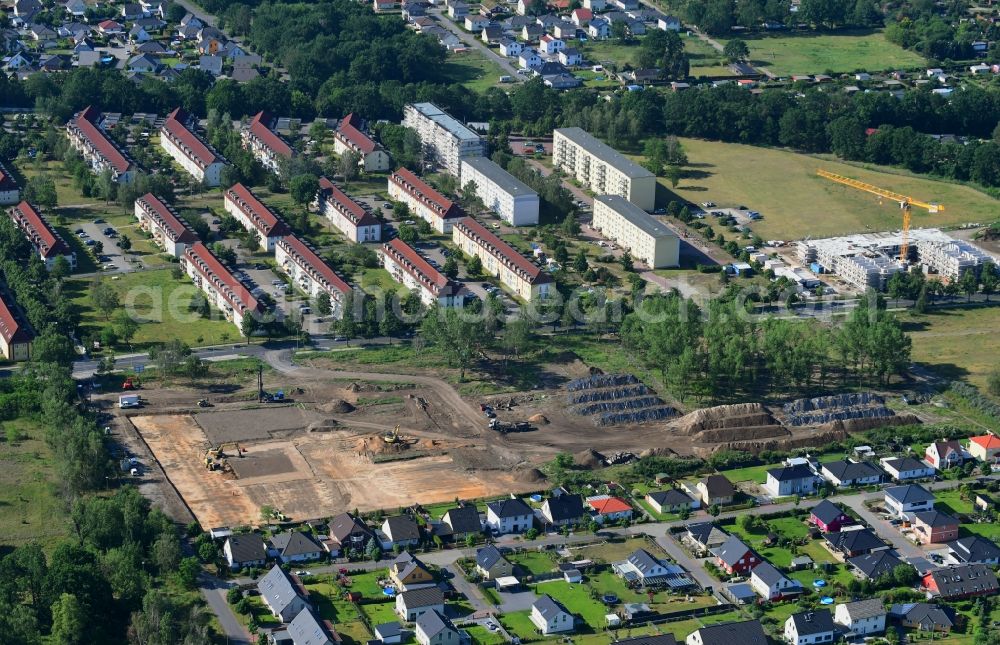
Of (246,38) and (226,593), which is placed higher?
(246,38)

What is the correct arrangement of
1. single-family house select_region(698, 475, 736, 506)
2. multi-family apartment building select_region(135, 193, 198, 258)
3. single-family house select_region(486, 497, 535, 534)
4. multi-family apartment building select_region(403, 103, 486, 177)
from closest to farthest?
single-family house select_region(486, 497, 535, 534) < single-family house select_region(698, 475, 736, 506) < multi-family apartment building select_region(135, 193, 198, 258) < multi-family apartment building select_region(403, 103, 486, 177)

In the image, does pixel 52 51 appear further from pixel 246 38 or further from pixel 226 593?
pixel 226 593

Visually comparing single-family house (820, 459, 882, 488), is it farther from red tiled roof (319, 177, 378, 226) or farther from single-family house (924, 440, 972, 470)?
red tiled roof (319, 177, 378, 226)

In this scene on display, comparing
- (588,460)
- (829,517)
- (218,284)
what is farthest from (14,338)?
(829,517)

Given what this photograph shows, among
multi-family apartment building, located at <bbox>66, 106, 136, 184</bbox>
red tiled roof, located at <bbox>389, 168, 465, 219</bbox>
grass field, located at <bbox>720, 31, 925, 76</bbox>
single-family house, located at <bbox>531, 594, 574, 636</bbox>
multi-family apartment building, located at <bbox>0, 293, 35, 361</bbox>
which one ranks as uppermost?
grass field, located at <bbox>720, 31, 925, 76</bbox>

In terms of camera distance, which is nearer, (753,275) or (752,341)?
(752,341)

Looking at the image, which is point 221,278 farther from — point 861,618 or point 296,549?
point 861,618

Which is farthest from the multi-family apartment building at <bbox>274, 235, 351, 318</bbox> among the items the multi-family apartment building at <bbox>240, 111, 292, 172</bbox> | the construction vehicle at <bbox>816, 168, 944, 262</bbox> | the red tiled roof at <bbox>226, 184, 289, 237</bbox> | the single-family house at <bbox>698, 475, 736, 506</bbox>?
the construction vehicle at <bbox>816, 168, 944, 262</bbox>

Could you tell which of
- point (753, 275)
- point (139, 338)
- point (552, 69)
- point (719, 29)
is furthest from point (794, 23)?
point (139, 338)

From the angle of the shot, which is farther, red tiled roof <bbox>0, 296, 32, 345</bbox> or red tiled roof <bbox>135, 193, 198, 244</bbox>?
red tiled roof <bbox>135, 193, 198, 244</bbox>
